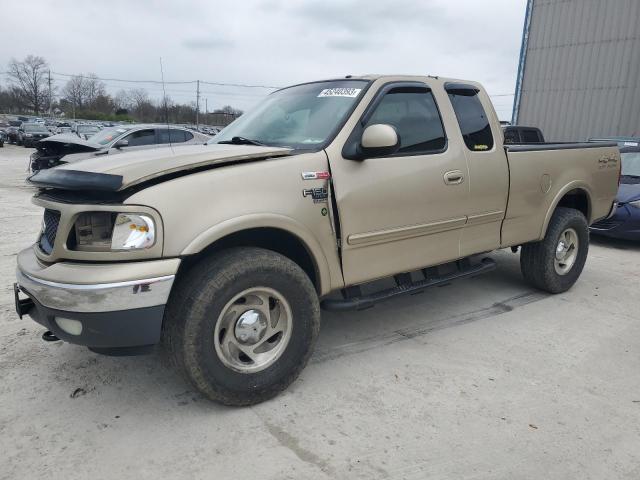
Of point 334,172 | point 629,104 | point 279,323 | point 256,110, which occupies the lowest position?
point 279,323

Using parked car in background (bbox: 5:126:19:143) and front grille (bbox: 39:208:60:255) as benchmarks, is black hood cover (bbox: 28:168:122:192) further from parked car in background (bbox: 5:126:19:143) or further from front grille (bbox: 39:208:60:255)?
parked car in background (bbox: 5:126:19:143)

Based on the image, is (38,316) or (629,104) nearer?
(38,316)

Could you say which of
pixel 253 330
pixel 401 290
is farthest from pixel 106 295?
pixel 401 290

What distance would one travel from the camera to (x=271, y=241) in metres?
3.11

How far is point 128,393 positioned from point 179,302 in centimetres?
83

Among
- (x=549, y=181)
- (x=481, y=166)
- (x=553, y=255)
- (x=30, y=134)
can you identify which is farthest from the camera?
(x=30, y=134)

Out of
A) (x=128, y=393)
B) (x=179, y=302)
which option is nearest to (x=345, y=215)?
(x=179, y=302)

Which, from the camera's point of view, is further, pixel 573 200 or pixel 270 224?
pixel 573 200

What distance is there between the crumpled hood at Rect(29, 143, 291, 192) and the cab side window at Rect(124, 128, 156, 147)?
32.8 feet

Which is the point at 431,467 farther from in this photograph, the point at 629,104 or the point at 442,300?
the point at 629,104

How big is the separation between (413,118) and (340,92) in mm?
603

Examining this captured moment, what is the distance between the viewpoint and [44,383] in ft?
10.0

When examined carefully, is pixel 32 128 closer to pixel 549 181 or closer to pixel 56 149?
pixel 56 149

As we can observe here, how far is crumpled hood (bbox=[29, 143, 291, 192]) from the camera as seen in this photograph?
2436mm
